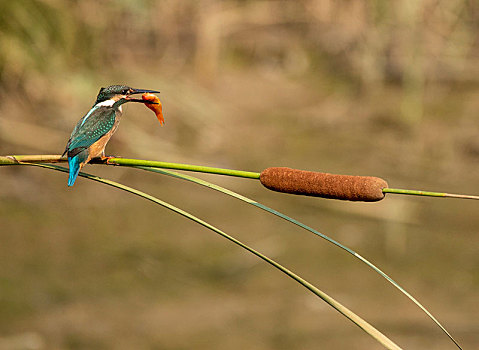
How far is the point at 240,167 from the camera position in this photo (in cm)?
414

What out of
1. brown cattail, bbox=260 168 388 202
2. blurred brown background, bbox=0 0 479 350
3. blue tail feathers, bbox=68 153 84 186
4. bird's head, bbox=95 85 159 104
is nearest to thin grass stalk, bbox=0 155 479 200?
brown cattail, bbox=260 168 388 202

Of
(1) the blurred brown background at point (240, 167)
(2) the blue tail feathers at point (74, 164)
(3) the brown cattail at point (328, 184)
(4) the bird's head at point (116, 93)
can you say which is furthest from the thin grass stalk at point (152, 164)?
(1) the blurred brown background at point (240, 167)

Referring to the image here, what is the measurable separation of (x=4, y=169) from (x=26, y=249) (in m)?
0.51

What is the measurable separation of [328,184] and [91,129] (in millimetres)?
534

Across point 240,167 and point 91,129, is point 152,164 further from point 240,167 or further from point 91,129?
point 240,167

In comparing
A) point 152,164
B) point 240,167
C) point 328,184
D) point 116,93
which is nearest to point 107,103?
point 116,93

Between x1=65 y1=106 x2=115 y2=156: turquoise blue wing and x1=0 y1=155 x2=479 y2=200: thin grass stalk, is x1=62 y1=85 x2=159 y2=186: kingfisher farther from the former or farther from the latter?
x1=0 y1=155 x2=479 y2=200: thin grass stalk

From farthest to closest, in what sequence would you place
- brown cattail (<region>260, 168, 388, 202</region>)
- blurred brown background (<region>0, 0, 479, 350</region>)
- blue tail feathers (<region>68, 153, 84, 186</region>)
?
blurred brown background (<region>0, 0, 479, 350</region>) < blue tail feathers (<region>68, 153, 84, 186</region>) < brown cattail (<region>260, 168, 388, 202</region>)

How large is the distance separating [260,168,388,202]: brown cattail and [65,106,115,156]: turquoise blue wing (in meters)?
0.42

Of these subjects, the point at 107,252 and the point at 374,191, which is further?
the point at 107,252

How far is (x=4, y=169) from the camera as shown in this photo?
3564mm

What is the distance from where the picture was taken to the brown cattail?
2.33ft

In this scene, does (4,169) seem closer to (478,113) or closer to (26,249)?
(26,249)

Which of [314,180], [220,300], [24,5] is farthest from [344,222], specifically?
[314,180]
